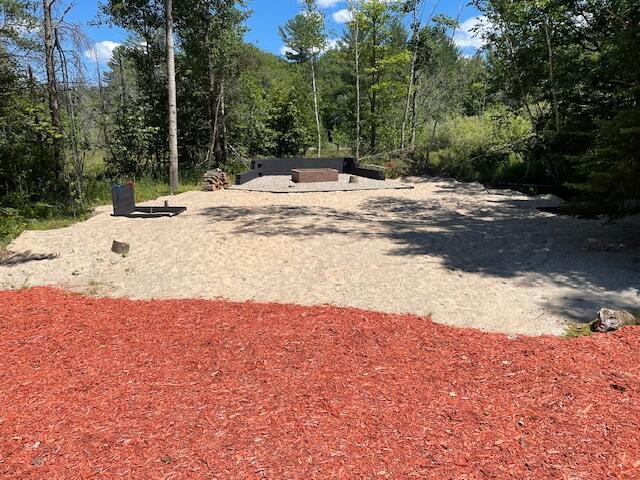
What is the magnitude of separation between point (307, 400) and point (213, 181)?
12.9m

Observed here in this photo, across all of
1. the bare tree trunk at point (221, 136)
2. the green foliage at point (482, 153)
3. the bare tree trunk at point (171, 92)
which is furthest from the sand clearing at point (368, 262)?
the bare tree trunk at point (221, 136)

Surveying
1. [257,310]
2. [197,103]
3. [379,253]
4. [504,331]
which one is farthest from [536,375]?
[197,103]

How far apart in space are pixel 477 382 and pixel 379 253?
3.85m

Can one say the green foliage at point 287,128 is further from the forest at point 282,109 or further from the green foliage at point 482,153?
the green foliage at point 482,153

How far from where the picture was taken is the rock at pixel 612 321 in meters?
4.05

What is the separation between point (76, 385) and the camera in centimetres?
310

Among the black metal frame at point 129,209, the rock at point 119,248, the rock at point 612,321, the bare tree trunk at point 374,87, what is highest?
the bare tree trunk at point 374,87

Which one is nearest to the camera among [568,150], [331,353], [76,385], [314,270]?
[76,385]

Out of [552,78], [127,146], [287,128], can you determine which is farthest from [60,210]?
[287,128]

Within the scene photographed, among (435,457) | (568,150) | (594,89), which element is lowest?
(435,457)

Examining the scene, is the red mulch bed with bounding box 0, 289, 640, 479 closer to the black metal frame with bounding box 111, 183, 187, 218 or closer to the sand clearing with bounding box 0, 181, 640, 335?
the sand clearing with bounding box 0, 181, 640, 335

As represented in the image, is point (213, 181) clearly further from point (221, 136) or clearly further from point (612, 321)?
point (612, 321)

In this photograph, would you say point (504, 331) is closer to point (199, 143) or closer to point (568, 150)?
point (568, 150)

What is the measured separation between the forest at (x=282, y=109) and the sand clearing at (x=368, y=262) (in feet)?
3.73
